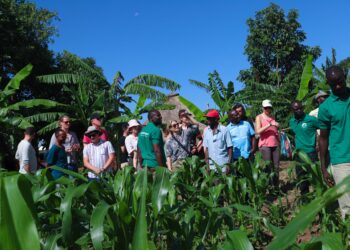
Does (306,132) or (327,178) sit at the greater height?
(306,132)

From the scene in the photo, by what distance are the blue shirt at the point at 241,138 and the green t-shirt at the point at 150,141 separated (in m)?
1.12

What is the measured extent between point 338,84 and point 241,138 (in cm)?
288

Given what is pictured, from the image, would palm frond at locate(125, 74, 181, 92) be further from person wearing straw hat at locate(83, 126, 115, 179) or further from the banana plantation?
person wearing straw hat at locate(83, 126, 115, 179)

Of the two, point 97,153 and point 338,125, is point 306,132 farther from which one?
point 97,153

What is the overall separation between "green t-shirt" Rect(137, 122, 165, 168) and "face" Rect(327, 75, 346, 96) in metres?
2.88

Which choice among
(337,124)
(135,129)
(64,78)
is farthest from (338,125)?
(64,78)

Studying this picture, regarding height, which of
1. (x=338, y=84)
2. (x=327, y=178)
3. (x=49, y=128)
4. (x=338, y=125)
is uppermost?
(x=49, y=128)

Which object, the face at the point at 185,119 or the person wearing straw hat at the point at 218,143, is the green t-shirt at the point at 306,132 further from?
the face at the point at 185,119

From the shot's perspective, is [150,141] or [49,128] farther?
[49,128]

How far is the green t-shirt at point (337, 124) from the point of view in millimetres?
3666

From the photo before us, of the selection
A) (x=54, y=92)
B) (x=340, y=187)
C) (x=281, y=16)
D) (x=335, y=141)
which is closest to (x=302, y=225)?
(x=340, y=187)

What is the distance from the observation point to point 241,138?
6.40 m

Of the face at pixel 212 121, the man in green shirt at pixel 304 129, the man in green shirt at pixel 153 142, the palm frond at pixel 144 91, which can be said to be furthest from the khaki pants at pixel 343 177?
the palm frond at pixel 144 91

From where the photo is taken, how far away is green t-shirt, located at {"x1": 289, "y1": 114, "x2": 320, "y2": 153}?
5.78 meters
